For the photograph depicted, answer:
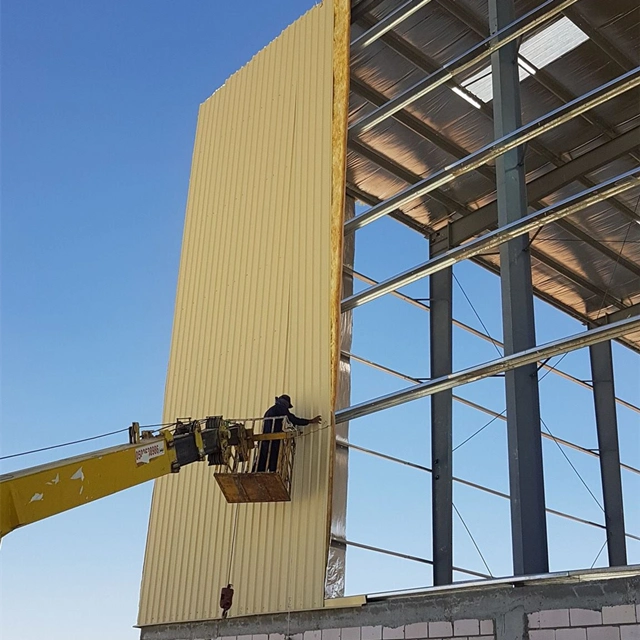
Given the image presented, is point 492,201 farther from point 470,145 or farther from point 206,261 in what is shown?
point 206,261

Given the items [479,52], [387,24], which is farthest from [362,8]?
[479,52]

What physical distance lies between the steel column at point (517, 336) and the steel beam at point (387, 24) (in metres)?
1.84

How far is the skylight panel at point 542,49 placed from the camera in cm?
1709

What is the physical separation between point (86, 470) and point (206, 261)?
9.13 meters

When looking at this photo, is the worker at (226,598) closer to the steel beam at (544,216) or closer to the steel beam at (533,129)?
the steel beam at (544,216)

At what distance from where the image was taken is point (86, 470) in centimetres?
1023

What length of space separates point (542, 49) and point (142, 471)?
41.0 feet

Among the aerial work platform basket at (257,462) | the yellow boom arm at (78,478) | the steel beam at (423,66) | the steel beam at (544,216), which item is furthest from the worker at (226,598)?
the steel beam at (423,66)

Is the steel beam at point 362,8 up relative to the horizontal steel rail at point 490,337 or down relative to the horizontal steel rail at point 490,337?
up

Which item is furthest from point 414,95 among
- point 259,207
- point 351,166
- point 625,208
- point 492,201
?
point 625,208

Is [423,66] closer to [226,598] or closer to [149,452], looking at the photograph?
[149,452]

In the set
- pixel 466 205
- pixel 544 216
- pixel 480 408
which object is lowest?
pixel 544 216

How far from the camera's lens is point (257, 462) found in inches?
534

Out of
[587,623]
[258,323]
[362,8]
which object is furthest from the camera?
[362,8]
